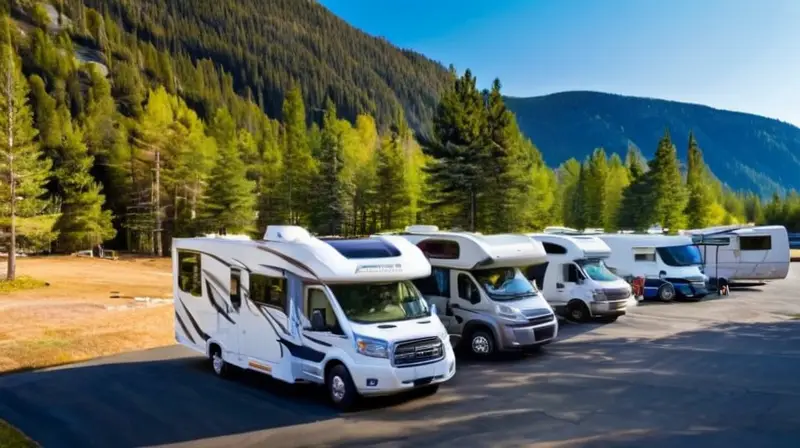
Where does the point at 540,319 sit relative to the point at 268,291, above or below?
below

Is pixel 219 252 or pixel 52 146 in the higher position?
pixel 52 146

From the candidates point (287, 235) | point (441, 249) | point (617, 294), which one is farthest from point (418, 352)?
point (617, 294)

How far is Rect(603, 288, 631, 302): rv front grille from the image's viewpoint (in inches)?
762

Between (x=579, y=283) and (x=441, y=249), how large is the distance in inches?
256

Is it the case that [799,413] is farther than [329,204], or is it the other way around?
Result: [329,204]

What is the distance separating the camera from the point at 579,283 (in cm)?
1969

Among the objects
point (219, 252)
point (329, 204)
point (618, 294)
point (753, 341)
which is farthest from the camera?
point (329, 204)

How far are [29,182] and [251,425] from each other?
111ft

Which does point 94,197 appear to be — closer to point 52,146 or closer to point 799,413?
point 52,146

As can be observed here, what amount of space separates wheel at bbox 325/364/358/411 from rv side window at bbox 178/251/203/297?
14.8ft

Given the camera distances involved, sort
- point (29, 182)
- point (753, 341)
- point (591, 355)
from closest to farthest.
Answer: point (591, 355) < point (753, 341) < point (29, 182)

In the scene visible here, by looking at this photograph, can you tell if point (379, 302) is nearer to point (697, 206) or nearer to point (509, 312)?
point (509, 312)

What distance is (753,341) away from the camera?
645 inches

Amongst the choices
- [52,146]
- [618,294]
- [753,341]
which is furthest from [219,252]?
[52,146]
